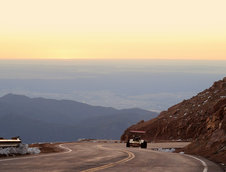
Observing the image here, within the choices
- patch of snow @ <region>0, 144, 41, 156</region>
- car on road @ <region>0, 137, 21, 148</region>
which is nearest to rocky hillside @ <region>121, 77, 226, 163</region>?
patch of snow @ <region>0, 144, 41, 156</region>

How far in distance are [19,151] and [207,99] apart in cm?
5718

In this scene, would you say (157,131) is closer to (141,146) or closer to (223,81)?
(223,81)

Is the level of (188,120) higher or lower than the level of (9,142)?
lower

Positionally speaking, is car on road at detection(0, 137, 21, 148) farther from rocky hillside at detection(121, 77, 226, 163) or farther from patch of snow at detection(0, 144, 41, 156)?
rocky hillside at detection(121, 77, 226, 163)

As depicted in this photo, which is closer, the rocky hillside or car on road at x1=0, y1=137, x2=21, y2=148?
car on road at x1=0, y1=137, x2=21, y2=148

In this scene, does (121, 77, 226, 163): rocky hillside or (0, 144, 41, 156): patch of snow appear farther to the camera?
(121, 77, 226, 163): rocky hillside

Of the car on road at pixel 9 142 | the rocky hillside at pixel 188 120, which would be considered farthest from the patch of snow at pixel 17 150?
the rocky hillside at pixel 188 120

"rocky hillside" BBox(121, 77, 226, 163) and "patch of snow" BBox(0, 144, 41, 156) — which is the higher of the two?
"patch of snow" BBox(0, 144, 41, 156)

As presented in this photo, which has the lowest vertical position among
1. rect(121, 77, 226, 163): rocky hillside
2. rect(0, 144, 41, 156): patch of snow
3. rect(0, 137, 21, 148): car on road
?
rect(121, 77, 226, 163): rocky hillside

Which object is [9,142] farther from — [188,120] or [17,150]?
[188,120]

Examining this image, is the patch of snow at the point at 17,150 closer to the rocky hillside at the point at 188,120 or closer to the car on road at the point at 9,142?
the car on road at the point at 9,142

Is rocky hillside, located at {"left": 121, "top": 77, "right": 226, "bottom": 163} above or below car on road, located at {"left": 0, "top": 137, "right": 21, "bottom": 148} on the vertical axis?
below

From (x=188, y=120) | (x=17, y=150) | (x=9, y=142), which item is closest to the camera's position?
(x=9, y=142)

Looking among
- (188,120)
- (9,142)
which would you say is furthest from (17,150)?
(188,120)
